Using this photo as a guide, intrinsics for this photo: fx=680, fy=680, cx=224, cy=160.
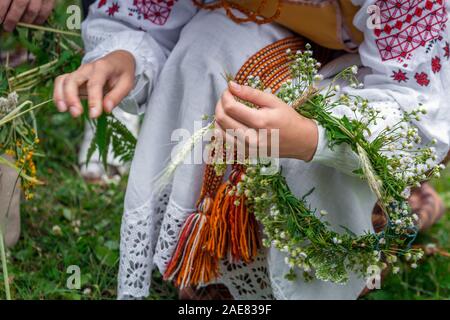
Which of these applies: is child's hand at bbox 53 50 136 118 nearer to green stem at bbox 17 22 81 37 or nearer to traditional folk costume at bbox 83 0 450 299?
traditional folk costume at bbox 83 0 450 299

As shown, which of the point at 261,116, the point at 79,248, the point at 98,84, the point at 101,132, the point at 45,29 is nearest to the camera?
the point at 261,116

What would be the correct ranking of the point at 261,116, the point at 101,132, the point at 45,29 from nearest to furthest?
the point at 261,116, the point at 101,132, the point at 45,29

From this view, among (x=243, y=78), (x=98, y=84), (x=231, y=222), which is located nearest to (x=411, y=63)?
(x=243, y=78)

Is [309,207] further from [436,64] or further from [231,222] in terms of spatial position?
[436,64]

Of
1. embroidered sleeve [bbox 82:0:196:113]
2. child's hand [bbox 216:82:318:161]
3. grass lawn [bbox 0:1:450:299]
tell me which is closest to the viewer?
child's hand [bbox 216:82:318:161]

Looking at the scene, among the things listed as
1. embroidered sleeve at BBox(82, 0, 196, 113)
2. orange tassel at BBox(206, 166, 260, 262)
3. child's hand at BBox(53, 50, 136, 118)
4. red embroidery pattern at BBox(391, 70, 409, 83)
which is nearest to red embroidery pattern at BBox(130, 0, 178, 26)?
embroidered sleeve at BBox(82, 0, 196, 113)

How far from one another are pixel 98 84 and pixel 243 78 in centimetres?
26

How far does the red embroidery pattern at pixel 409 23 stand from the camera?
116 cm

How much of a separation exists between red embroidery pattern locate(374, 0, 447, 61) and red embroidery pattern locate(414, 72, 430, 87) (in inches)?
1.5

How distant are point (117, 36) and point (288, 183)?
452 mm

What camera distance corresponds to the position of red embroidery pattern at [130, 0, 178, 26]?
4.54 feet

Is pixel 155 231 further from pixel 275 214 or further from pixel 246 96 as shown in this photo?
pixel 246 96

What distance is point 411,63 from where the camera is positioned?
1.16m
